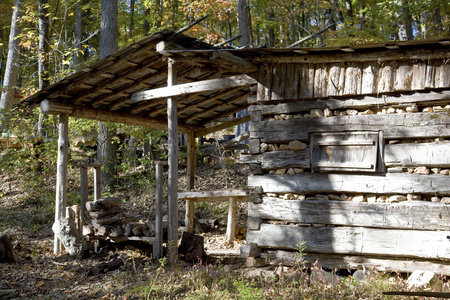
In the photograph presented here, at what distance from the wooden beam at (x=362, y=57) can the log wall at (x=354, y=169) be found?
0.26 feet

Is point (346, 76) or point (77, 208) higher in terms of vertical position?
point (346, 76)

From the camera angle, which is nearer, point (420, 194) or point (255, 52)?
point (420, 194)

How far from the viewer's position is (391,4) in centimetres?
1345

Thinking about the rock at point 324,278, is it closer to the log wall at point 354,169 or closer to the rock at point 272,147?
the log wall at point 354,169

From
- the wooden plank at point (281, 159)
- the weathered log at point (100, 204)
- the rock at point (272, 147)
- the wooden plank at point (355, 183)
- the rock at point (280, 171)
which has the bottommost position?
the weathered log at point (100, 204)

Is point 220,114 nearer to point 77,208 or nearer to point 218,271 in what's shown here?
point 77,208

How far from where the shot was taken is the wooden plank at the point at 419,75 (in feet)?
20.7

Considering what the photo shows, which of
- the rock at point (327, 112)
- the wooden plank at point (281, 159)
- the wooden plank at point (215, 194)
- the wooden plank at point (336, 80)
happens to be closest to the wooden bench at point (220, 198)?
the wooden plank at point (215, 194)

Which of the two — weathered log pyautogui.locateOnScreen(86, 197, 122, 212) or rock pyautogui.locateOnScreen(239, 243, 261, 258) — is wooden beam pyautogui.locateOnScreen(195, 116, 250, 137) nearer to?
weathered log pyautogui.locateOnScreen(86, 197, 122, 212)

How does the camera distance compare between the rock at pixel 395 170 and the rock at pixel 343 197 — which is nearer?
the rock at pixel 395 170

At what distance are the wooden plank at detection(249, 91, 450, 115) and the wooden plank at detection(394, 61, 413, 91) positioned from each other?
13 cm

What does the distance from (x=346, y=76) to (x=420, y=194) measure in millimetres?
2096

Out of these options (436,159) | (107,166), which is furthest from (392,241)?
(107,166)

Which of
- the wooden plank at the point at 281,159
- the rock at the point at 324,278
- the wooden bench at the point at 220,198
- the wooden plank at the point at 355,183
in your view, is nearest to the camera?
the rock at the point at 324,278
